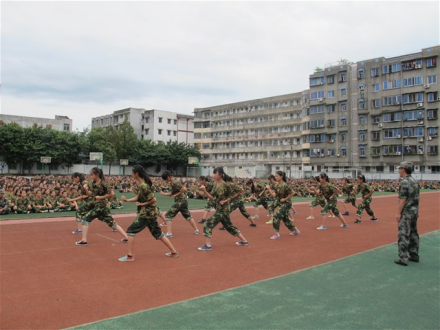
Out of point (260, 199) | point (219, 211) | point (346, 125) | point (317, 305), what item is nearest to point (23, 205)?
point (260, 199)

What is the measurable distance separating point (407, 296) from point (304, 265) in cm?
195

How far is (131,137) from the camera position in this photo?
56.2 metres

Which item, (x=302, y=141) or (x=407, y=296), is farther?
(x=302, y=141)

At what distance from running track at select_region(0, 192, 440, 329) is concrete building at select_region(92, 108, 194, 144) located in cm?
5869

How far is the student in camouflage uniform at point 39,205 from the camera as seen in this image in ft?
45.6

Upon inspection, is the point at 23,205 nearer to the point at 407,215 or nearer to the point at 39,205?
the point at 39,205

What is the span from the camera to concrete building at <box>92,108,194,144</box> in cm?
6881

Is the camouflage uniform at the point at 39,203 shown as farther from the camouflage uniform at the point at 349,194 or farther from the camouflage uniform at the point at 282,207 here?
the camouflage uniform at the point at 349,194

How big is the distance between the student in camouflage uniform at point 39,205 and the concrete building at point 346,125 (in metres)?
41.4

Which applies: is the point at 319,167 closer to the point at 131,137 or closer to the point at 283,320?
the point at 131,137

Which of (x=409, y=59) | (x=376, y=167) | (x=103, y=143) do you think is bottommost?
(x=376, y=167)

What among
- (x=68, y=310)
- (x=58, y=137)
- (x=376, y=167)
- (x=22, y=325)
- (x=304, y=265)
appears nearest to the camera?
(x=22, y=325)

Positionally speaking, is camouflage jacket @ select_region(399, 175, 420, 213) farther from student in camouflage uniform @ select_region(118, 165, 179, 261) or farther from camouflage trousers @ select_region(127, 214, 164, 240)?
camouflage trousers @ select_region(127, 214, 164, 240)

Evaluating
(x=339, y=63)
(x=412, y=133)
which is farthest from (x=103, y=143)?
(x=412, y=133)
